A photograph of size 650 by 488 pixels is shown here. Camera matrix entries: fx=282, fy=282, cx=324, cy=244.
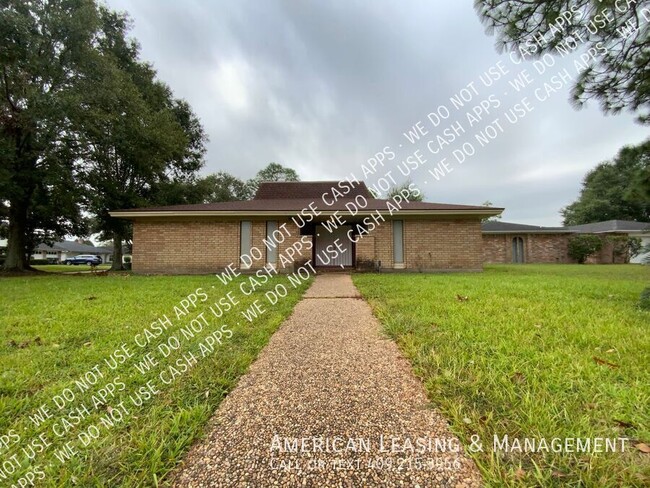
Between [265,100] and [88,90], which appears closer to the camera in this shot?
[88,90]

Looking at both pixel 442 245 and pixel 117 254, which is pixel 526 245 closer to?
pixel 442 245

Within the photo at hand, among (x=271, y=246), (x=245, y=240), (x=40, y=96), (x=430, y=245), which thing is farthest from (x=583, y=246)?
(x=40, y=96)

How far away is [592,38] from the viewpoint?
4.85 m

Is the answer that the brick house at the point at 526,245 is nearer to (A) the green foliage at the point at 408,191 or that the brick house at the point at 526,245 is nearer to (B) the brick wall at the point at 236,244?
(B) the brick wall at the point at 236,244

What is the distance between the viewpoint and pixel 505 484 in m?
1.25

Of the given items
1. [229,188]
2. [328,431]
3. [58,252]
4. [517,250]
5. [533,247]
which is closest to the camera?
[328,431]

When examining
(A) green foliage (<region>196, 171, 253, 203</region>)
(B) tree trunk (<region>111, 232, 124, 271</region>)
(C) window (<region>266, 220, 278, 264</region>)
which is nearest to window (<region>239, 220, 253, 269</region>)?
(C) window (<region>266, 220, 278, 264</region>)

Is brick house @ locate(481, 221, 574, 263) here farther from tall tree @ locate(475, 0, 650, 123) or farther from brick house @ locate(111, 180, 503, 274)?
tall tree @ locate(475, 0, 650, 123)

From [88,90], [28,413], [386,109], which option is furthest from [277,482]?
[88,90]

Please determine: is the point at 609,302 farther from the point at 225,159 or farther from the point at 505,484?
the point at 225,159

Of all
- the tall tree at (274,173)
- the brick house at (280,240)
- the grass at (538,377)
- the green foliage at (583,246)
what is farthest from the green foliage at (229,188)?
the grass at (538,377)

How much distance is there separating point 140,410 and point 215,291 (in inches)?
194

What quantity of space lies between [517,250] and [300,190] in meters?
15.8

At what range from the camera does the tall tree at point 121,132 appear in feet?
40.2
